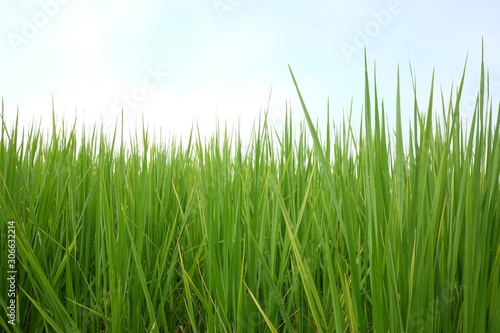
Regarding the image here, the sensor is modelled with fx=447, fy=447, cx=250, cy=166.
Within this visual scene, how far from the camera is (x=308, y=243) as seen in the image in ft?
5.10

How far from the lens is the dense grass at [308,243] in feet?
3.18

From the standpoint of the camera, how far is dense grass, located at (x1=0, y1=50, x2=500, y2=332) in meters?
0.97

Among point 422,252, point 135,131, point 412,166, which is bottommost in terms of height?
point 422,252

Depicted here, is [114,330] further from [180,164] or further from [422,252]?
[180,164]

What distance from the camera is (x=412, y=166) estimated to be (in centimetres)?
109

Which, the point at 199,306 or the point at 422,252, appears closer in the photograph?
the point at 422,252

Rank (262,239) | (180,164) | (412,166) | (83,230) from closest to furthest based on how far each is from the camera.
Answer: (412,166) → (262,239) → (83,230) → (180,164)

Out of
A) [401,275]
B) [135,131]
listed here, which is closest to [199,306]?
[401,275]

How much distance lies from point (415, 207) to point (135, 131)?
6.03 ft

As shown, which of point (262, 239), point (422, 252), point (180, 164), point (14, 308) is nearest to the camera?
point (422, 252)

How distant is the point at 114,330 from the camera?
135 centimetres

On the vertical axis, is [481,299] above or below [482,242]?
below

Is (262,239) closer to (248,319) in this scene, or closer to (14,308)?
(248,319)

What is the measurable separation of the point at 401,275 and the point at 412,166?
27cm
